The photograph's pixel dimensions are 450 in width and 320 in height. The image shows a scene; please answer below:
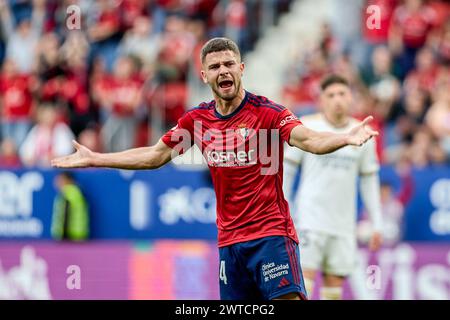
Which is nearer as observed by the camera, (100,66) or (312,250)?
(312,250)

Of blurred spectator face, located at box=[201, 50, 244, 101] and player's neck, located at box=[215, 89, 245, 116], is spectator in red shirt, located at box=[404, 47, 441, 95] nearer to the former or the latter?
player's neck, located at box=[215, 89, 245, 116]

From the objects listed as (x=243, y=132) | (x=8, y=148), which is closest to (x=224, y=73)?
(x=243, y=132)

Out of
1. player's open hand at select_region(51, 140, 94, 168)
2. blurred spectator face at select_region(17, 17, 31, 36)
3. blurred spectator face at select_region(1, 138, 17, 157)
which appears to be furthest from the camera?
blurred spectator face at select_region(17, 17, 31, 36)

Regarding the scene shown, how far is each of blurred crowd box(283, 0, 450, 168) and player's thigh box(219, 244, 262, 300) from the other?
7.32 m

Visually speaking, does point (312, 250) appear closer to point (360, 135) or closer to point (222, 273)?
point (222, 273)

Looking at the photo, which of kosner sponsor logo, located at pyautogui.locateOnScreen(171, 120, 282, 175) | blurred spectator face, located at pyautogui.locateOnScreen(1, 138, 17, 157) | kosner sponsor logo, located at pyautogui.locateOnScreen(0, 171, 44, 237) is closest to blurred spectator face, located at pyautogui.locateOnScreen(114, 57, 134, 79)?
blurred spectator face, located at pyautogui.locateOnScreen(1, 138, 17, 157)

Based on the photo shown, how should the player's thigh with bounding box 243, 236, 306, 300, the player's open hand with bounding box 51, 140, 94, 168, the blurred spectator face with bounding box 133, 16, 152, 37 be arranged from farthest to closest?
the blurred spectator face with bounding box 133, 16, 152, 37 → the player's open hand with bounding box 51, 140, 94, 168 → the player's thigh with bounding box 243, 236, 306, 300

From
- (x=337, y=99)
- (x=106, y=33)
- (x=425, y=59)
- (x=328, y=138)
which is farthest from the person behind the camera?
(x=106, y=33)

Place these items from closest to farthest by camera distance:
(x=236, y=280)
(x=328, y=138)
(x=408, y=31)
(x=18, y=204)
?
(x=328, y=138) < (x=236, y=280) < (x=18, y=204) < (x=408, y=31)

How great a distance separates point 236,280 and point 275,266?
35cm

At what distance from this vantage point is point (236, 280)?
7.81 meters

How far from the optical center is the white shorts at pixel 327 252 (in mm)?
10219

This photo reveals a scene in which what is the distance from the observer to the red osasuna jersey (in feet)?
25.2
